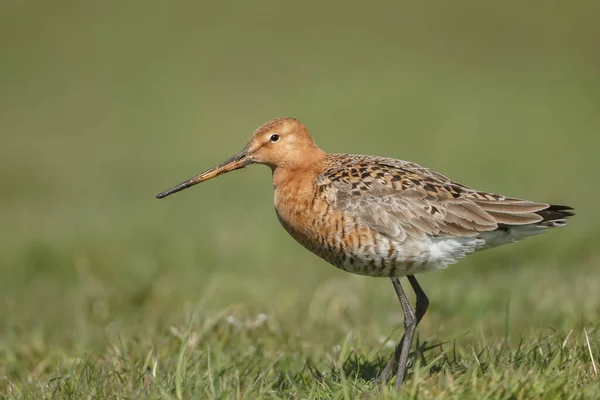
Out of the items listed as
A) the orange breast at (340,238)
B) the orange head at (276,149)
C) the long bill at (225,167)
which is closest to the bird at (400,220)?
the orange breast at (340,238)

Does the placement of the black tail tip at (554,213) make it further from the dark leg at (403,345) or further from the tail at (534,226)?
the dark leg at (403,345)

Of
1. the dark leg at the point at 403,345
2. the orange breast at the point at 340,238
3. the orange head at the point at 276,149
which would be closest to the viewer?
the dark leg at the point at 403,345

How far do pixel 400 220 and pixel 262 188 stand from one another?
10.2 m

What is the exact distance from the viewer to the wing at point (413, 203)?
5738 millimetres

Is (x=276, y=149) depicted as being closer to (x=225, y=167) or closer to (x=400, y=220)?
(x=225, y=167)

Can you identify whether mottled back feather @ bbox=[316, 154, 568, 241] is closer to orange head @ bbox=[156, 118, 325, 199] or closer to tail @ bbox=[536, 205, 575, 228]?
tail @ bbox=[536, 205, 575, 228]

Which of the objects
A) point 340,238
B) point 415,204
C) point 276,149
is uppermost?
point 276,149

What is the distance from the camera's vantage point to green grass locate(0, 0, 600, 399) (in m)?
5.79

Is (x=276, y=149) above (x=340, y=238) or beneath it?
above

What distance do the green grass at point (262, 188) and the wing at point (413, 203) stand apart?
0.75 m

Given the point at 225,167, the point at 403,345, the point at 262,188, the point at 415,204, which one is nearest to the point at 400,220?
the point at 415,204

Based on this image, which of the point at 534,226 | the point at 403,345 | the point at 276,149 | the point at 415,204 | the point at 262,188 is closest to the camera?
the point at 403,345

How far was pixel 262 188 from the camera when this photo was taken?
52.0 feet

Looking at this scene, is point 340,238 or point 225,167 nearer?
point 340,238
